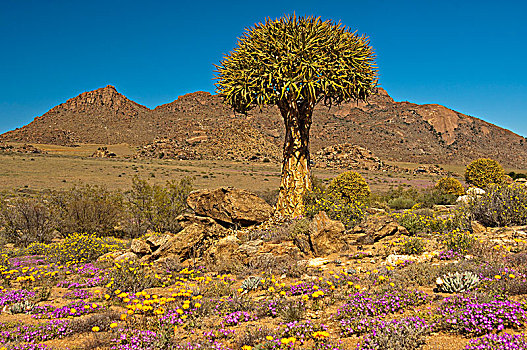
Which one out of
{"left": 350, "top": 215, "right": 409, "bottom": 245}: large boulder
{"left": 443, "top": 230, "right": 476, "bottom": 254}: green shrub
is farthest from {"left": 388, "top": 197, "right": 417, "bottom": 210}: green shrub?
{"left": 443, "top": 230, "right": 476, "bottom": 254}: green shrub

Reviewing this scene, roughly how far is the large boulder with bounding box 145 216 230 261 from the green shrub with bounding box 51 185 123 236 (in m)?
5.24

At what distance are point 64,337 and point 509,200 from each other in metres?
10.1

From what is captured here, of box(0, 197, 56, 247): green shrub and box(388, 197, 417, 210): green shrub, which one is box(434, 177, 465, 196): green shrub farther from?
box(0, 197, 56, 247): green shrub

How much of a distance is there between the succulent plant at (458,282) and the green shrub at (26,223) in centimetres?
1247

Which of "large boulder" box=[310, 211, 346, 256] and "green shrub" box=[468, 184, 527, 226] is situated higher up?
"green shrub" box=[468, 184, 527, 226]

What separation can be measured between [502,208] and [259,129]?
74772 mm

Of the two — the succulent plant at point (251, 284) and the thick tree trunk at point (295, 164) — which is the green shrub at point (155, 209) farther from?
the succulent plant at point (251, 284)

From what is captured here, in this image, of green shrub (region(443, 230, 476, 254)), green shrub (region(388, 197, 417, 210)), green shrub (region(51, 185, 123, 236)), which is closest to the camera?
green shrub (region(443, 230, 476, 254))

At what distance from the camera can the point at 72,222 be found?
473 inches

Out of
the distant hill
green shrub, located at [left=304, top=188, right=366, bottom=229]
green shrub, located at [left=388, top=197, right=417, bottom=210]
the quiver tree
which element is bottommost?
green shrub, located at [left=388, top=197, right=417, bottom=210]

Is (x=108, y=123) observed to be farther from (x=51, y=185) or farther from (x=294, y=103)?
(x=294, y=103)

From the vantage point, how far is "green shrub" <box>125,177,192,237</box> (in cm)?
1238

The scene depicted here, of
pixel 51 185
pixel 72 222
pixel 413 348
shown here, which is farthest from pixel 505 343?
pixel 51 185

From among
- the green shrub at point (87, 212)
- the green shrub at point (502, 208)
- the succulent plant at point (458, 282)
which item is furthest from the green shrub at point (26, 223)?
the green shrub at point (502, 208)
